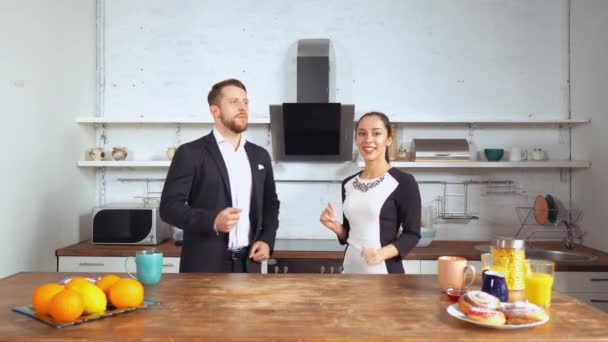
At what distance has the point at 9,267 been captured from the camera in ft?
9.45

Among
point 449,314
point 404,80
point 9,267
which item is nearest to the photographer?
point 449,314

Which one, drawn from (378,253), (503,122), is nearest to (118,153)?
(378,253)

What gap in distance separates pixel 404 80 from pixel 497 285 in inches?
108

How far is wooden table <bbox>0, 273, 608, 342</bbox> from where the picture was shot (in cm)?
118

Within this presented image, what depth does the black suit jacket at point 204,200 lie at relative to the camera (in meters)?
2.27

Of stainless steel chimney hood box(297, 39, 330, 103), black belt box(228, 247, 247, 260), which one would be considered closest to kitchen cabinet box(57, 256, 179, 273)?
black belt box(228, 247, 247, 260)

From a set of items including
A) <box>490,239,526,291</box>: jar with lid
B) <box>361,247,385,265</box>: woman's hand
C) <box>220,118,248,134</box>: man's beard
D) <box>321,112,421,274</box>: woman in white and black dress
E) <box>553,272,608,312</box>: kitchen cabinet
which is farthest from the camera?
<box>553,272,608,312</box>: kitchen cabinet

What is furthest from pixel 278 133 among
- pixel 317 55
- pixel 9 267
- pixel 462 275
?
pixel 462 275

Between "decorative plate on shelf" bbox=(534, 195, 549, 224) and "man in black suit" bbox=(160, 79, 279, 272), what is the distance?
2.20 m

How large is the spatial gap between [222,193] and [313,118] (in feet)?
4.67

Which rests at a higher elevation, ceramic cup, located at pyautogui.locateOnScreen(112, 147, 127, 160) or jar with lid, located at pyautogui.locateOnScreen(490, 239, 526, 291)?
ceramic cup, located at pyautogui.locateOnScreen(112, 147, 127, 160)

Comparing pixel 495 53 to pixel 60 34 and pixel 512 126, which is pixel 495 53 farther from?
pixel 60 34

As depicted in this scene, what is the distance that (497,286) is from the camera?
141 cm

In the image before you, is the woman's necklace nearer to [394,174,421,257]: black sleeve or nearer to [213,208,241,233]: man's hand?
[394,174,421,257]: black sleeve
